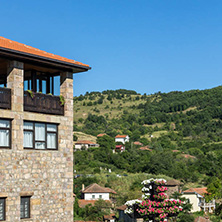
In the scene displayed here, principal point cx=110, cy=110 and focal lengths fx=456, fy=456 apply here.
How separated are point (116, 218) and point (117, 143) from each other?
2754 inches

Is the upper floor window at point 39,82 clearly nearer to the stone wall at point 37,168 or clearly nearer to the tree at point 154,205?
the stone wall at point 37,168

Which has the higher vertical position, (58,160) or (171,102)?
(171,102)

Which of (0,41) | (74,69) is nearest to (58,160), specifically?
(74,69)

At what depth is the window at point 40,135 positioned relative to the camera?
16.1 metres

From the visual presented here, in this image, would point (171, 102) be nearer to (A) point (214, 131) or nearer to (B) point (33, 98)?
(A) point (214, 131)

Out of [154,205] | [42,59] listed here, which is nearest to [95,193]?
[154,205]

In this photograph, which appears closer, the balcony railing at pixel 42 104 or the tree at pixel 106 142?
the balcony railing at pixel 42 104

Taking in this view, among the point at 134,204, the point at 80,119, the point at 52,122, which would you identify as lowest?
the point at 134,204

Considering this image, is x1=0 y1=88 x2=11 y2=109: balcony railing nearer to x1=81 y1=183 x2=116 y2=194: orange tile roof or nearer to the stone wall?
the stone wall

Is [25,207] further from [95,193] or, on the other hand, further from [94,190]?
[94,190]

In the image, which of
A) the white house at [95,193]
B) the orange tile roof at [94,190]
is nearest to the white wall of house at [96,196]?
the white house at [95,193]

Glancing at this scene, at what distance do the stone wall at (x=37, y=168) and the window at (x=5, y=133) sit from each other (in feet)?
0.53

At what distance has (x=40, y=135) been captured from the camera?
1653cm

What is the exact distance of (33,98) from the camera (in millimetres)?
16422
